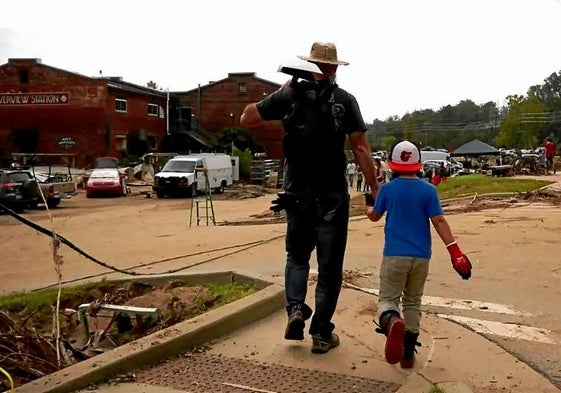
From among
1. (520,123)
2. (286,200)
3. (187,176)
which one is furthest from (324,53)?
(520,123)

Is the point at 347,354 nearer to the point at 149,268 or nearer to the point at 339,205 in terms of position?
the point at 339,205

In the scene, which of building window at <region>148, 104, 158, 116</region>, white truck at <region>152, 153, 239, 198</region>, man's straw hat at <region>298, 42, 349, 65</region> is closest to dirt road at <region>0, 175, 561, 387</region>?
man's straw hat at <region>298, 42, 349, 65</region>

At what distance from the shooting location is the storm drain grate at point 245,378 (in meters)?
4.19

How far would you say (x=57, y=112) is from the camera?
51.1 m

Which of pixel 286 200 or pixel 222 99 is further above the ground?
pixel 222 99

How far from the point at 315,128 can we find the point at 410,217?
839 millimetres

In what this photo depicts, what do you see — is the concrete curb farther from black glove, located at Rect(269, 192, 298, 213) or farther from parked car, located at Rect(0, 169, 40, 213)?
parked car, located at Rect(0, 169, 40, 213)

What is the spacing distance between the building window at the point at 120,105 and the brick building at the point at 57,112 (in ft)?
0.29

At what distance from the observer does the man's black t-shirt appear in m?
4.75

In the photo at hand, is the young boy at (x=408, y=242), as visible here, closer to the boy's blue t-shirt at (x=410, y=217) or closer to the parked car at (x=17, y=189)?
the boy's blue t-shirt at (x=410, y=217)

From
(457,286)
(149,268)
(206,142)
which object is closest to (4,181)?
(149,268)

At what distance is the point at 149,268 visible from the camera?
9.37m

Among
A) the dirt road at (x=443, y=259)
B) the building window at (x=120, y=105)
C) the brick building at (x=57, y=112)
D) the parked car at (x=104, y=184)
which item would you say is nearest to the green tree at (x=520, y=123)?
the building window at (x=120, y=105)

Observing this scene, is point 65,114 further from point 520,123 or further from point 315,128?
point 520,123
